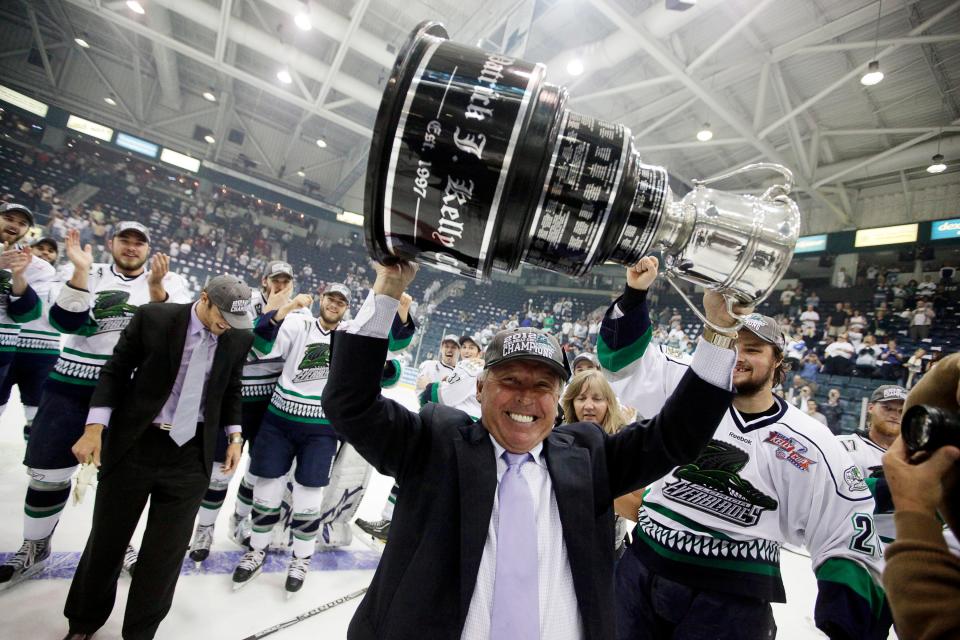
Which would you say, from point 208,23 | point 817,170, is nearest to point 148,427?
point 208,23

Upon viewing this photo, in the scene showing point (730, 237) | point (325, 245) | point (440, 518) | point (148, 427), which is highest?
point (325, 245)

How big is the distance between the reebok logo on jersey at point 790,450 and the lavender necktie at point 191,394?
8.49ft

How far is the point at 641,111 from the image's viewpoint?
12.1 meters

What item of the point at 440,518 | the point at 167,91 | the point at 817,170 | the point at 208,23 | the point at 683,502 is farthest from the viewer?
the point at 167,91

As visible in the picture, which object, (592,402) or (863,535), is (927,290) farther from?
(863,535)

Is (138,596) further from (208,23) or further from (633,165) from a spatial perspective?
(208,23)

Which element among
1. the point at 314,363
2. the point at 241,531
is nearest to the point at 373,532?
the point at 241,531

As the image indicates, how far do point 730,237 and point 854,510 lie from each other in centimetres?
144

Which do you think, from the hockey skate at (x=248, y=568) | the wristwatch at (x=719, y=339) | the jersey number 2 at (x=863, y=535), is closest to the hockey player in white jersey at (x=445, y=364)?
the hockey skate at (x=248, y=568)

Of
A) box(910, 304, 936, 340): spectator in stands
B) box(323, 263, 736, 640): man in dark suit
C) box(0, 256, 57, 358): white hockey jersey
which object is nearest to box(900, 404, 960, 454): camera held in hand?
box(323, 263, 736, 640): man in dark suit

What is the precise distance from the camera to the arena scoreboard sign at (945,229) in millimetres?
10820

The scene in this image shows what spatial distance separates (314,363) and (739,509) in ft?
9.10

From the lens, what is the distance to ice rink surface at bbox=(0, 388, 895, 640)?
2.31 meters

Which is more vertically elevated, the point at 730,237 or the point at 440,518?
the point at 730,237
